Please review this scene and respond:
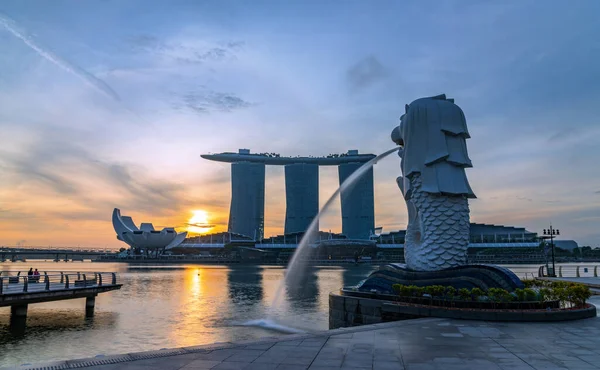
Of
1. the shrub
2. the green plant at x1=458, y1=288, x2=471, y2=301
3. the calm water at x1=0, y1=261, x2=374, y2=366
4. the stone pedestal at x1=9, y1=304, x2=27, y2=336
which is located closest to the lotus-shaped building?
the calm water at x1=0, y1=261, x2=374, y2=366

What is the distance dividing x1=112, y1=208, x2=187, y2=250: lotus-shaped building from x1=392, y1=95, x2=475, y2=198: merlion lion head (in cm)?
14478

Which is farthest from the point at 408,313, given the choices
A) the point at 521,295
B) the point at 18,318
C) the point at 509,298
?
the point at 18,318

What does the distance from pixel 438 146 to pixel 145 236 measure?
148 m

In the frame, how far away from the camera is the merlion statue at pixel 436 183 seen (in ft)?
71.4

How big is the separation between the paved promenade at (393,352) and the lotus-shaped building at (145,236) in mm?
153327

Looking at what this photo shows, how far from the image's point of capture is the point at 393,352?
10.2 meters

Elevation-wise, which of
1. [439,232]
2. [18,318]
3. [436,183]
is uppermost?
[436,183]

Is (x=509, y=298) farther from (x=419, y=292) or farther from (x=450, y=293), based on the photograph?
(x=419, y=292)

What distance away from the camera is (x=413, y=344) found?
36.2ft

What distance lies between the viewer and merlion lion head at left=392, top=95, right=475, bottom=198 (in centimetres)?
2222

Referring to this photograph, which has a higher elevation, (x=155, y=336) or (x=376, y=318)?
(x=376, y=318)

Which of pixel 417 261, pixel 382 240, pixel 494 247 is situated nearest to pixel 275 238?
pixel 382 240

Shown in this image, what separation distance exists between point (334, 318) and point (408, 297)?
388 centimetres

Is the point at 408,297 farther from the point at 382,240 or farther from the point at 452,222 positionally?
the point at 382,240
